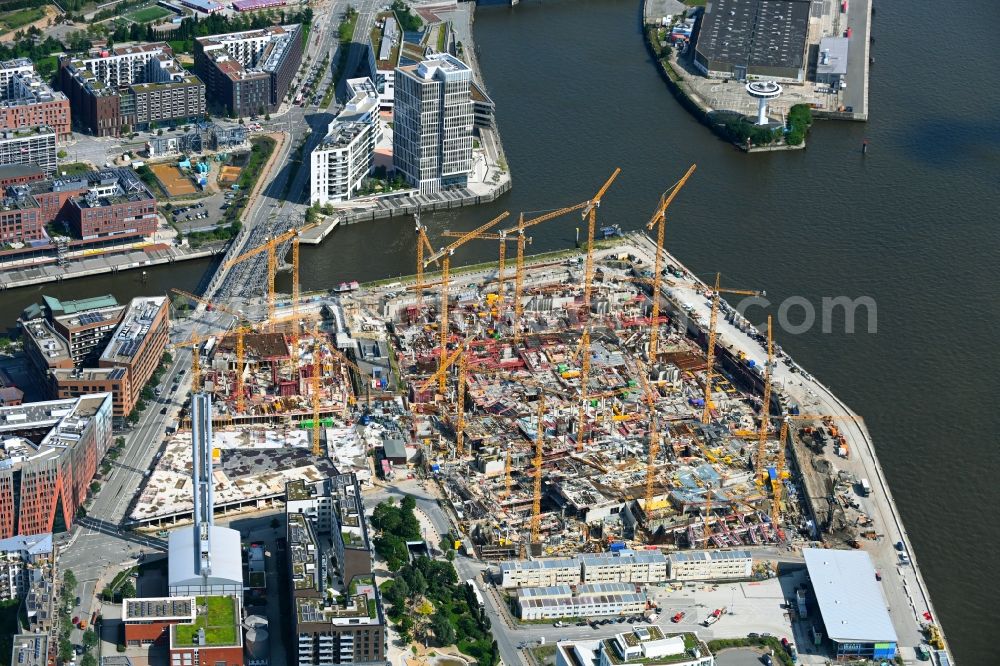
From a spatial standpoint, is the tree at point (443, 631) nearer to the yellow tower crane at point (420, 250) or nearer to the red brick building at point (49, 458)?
the red brick building at point (49, 458)

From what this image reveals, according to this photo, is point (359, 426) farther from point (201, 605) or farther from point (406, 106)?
point (406, 106)

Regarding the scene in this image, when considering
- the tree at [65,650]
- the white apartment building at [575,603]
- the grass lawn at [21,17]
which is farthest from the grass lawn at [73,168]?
the white apartment building at [575,603]

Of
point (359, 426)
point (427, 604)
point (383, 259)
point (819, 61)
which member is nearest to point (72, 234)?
point (383, 259)

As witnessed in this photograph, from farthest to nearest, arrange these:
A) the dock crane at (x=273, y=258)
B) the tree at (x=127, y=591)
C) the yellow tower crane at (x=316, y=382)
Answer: the dock crane at (x=273, y=258)
the yellow tower crane at (x=316, y=382)
the tree at (x=127, y=591)

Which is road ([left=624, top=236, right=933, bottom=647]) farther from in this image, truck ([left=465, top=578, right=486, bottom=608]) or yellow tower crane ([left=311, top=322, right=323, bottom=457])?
yellow tower crane ([left=311, top=322, right=323, bottom=457])

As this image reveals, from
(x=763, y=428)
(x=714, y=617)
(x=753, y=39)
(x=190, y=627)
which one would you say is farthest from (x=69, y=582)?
(x=753, y=39)

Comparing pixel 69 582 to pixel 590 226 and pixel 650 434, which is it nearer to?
pixel 650 434

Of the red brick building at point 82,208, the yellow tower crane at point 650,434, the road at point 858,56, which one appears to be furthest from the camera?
the road at point 858,56

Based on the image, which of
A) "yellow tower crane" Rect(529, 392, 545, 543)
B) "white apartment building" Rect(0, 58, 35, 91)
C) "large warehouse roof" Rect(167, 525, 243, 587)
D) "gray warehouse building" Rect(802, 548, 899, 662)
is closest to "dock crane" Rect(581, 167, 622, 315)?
"yellow tower crane" Rect(529, 392, 545, 543)
